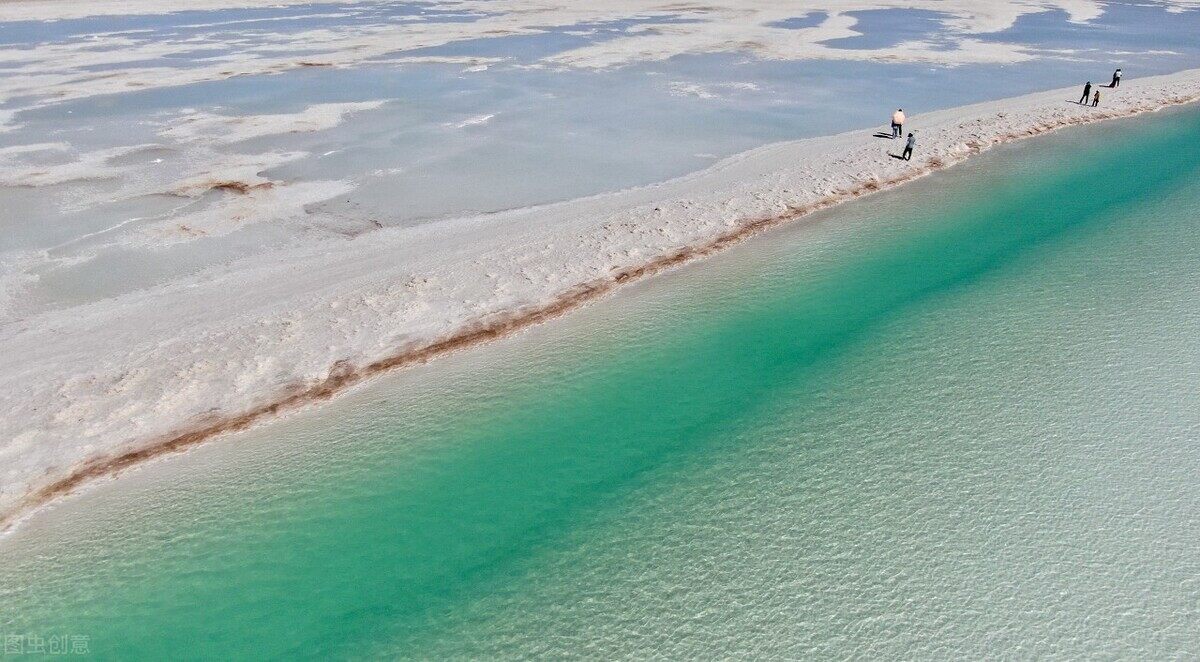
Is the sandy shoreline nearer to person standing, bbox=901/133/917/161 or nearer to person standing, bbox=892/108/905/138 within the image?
person standing, bbox=901/133/917/161

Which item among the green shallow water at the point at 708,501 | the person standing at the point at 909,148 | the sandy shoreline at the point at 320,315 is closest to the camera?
the green shallow water at the point at 708,501

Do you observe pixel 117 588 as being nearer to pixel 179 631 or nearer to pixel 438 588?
pixel 179 631

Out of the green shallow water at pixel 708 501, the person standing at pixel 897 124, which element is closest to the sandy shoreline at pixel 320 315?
the green shallow water at pixel 708 501

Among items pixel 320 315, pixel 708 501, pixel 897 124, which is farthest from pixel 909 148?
pixel 320 315

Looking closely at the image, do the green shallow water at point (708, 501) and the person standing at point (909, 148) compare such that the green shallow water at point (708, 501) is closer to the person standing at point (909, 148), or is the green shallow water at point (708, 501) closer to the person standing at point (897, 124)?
the person standing at point (909, 148)

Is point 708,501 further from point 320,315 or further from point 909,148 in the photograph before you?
point 909,148

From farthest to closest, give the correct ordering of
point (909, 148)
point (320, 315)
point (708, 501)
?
point (909, 148), point (320, 315), point (708, 501)
